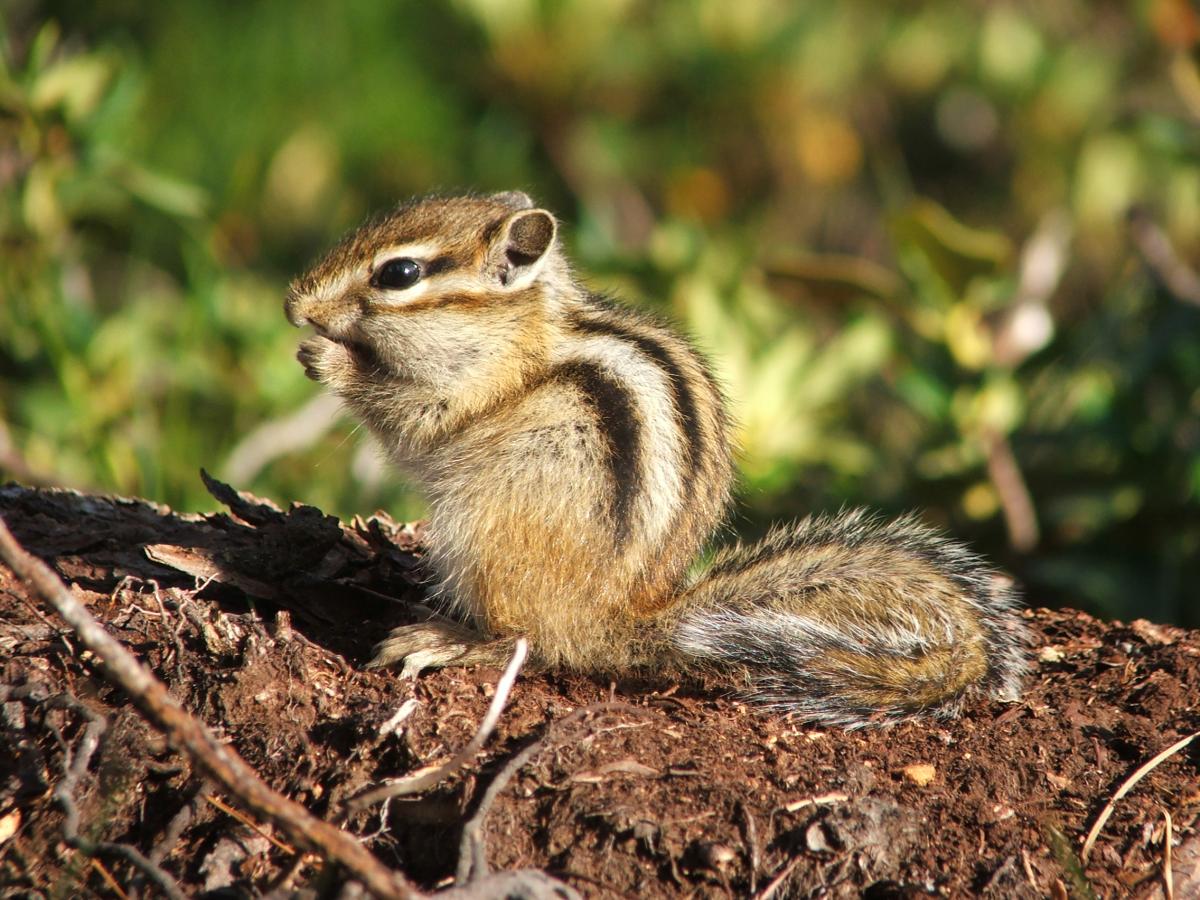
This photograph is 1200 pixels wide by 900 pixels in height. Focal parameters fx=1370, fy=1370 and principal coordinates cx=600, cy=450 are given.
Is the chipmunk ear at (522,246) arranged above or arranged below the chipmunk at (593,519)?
above

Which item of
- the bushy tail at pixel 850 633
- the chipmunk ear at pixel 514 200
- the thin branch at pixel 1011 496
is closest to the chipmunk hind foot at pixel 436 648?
the bushy tail at pixel 850 633

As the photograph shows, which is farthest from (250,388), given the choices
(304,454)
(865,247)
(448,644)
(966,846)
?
(865,247)

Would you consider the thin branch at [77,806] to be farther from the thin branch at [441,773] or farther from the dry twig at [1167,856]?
the dry twig at [1167,856]

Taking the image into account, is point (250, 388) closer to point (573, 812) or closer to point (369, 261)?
point (369, 261)

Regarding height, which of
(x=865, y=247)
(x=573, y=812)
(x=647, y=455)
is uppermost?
(x=865, y=247)

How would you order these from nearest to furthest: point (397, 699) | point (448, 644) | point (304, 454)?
1. point (397, 699)
2. point (448, 644)
3. point (304, 454)

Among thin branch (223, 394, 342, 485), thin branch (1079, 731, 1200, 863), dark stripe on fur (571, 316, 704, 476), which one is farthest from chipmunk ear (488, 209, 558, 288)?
thin branch (223, 394, 342, 485)

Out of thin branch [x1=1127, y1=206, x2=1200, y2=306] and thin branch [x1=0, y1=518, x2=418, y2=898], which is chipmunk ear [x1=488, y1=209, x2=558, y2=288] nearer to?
thin branch [x1=0, y1=518, x2=418, y2=898]

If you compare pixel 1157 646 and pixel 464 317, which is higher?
pixel 464 317
